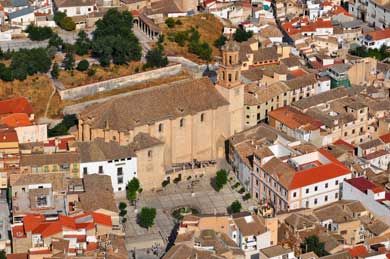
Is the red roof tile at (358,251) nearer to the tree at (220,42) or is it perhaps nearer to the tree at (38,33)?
the tree at (220,42)

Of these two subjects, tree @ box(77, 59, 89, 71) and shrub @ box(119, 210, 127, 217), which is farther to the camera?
tree @ box(77, 59, 89, 71)

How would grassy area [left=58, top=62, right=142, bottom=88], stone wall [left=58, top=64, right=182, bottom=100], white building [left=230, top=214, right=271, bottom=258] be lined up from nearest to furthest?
white building [left=230, top=214, right=271, bottom=258] → stone wall [left=58, top=64, right=182, bottom=100] → grassy area [left=58, top=62, right=142, bottom=88]

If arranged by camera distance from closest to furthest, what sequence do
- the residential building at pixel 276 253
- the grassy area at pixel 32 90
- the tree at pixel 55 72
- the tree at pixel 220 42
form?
1. the residential building at pixel 276 253
2. the grassy area at pixel 32 90
3. the tree at pixel 55 72
4. the tree at pixel 220 42

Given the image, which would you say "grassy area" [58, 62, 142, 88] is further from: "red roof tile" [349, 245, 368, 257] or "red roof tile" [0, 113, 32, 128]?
"red roof tile" [349, 245, 368, 257]

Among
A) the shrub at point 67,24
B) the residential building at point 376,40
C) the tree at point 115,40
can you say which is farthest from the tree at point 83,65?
the residential building at point 376,40

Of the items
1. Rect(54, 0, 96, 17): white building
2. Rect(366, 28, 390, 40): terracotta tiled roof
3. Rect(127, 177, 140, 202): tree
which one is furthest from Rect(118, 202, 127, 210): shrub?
Rect(366, 28, 390, 40): terracotta tiled roof

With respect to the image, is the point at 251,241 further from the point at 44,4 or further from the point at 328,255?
the point at 44,4
